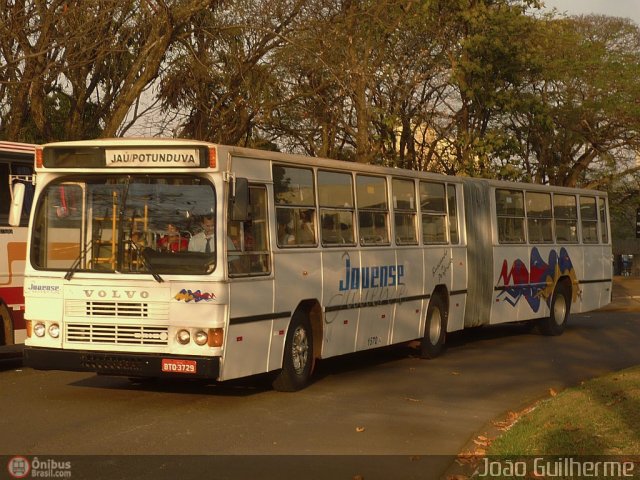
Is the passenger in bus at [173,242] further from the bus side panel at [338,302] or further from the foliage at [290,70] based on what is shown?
the foliage at [290,70]

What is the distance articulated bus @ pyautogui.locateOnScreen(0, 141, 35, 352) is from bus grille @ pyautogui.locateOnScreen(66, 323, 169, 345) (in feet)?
10.3

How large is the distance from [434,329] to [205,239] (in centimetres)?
663

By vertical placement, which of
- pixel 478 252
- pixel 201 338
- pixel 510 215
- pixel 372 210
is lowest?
pixel 201 338

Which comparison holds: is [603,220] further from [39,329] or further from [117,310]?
[39,329]

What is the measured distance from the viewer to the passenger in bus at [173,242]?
1209 cm

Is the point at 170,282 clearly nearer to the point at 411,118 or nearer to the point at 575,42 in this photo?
the point at 411,118

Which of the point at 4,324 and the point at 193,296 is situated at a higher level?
the point at 193,296

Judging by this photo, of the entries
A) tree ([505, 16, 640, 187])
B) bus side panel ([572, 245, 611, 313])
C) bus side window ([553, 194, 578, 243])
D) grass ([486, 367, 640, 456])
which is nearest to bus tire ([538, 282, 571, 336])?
bus side panel ([572, 245, 611, 313])

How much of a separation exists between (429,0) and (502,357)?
13.6 m

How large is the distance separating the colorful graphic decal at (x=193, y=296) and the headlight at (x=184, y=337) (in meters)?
0.32

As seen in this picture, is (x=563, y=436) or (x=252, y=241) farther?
(x=252, y=241)

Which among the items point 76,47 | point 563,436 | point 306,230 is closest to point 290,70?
point 76,47

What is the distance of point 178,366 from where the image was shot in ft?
38.6

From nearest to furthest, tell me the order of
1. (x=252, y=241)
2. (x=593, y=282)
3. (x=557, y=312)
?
1. (x=252, y=241)
2. (x=557, y=312)
3. (x=593, y=282)
